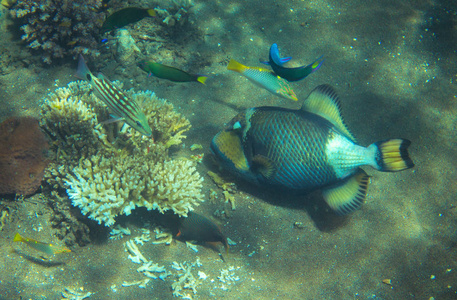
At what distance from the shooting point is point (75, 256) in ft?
10.00

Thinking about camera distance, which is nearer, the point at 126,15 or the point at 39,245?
the point at 39,245

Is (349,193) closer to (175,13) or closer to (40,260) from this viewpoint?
(40,260)

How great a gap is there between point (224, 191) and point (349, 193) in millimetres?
1683

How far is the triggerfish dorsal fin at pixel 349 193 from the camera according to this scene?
10.2ft

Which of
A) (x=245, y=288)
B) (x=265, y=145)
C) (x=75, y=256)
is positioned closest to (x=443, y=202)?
(x=265, y=145)

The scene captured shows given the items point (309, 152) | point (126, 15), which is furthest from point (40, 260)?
point (309, 152)

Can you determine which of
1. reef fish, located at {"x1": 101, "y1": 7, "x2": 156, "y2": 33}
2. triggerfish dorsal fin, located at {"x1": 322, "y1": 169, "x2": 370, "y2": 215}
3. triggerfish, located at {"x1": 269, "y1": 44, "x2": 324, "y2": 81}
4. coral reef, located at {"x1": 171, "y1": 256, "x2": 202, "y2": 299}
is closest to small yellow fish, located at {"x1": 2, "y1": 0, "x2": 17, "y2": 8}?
reef fish, located at {"x1": 101, "y1": 7, "x2": 156, "y2": 33}

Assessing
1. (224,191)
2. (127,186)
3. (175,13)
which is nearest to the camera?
(127,186)

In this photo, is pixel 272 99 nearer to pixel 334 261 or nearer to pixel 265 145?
pixel 265 145

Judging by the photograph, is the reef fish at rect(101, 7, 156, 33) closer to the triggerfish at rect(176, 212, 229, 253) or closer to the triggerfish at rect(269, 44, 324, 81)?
the triggerfish at rect(269, 44, 324, 81)

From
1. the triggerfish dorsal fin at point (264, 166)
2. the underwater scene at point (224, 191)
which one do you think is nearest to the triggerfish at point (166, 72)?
the underwater scene at point (224, 191)

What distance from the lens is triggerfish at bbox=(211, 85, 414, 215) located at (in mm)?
3037

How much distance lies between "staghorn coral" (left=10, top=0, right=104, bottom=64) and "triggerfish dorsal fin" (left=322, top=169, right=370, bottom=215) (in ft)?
16.1

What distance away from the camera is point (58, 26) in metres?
4.69
